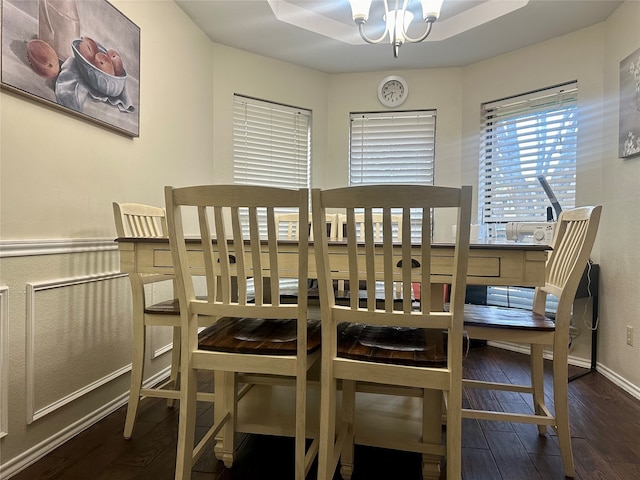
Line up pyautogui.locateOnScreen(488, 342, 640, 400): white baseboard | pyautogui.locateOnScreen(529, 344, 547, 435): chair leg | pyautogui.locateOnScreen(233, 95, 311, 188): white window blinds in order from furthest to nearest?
pyautogui.locateOnScreen(233, 95, 311, 188): white window blinds → pyautogui.locateOnScreen(488, 342, 640, 400): white baseboard → pyautogui.locateOnScreen(529, 344, 547, 435): chair leg

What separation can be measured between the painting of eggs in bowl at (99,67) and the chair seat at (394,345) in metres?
1.68

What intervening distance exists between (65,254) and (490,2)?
3109 millimetres

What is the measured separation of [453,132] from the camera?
3.65m

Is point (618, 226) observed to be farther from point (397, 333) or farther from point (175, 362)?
point (175, 362)

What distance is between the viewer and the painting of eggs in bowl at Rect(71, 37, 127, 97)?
6.04ft

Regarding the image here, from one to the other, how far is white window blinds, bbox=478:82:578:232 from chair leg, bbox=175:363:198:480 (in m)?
2.91

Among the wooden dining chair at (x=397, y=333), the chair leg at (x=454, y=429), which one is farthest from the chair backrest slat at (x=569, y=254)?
the chair leg at (x=454, y=429)

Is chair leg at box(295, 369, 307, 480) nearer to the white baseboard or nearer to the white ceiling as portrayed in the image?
the white baseboard

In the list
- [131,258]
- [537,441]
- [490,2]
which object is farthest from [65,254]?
[490,2]

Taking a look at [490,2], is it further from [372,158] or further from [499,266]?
[499,266]

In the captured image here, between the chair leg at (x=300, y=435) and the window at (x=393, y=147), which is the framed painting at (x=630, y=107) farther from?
the chair leg at (x=300, y=435)

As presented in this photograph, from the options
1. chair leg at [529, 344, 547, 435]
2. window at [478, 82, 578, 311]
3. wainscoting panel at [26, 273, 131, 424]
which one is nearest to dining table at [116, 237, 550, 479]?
wainscoting panel at [26, 273, 131, 424]

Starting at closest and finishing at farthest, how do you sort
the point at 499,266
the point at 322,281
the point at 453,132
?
the point at 322,281 < the point at 499,266 < the point at 453,132

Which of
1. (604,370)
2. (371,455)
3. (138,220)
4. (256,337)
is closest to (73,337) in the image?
(138,220)
